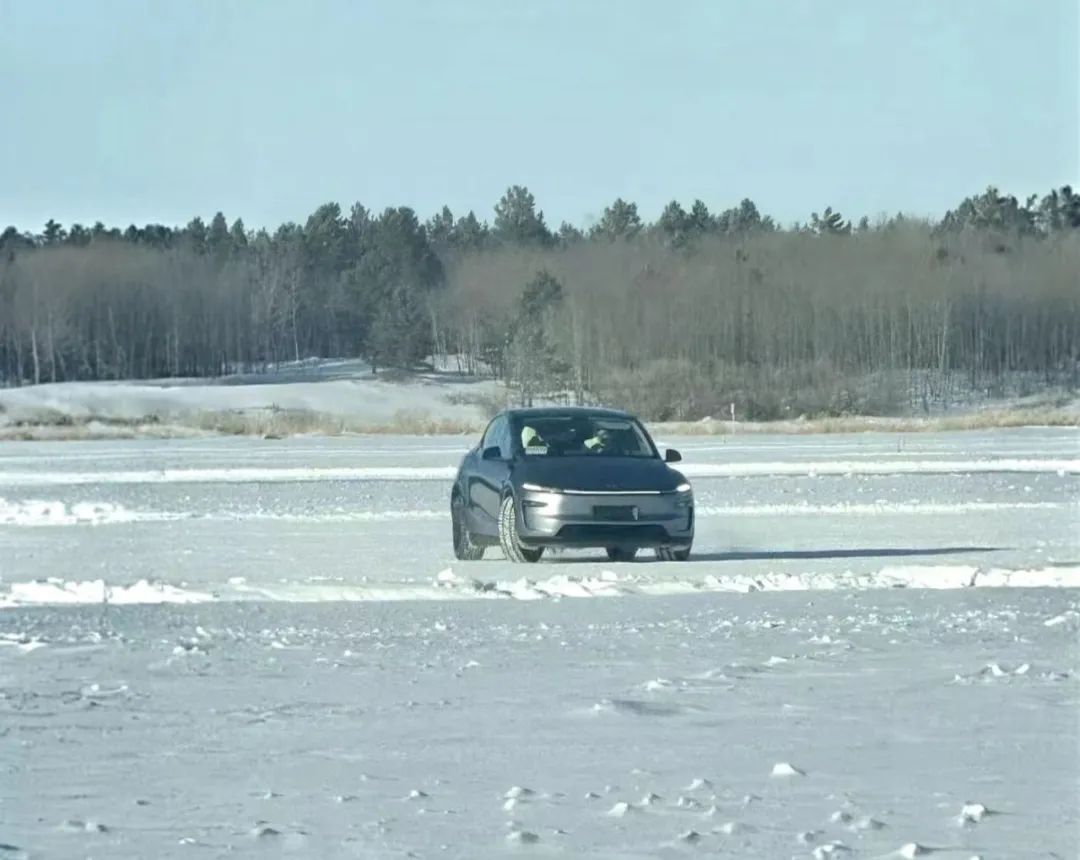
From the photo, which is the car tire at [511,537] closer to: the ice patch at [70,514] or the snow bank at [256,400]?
the ice patch at [70,514]

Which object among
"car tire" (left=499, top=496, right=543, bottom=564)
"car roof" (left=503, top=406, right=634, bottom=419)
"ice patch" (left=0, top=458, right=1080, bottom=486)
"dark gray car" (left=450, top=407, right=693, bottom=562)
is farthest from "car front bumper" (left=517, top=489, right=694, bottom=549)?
"ice patch" (left=0, top=458, right=1080, bottom=486)

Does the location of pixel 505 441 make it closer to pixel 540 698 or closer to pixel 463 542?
pixel 463 542

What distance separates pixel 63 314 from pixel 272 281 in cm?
2385

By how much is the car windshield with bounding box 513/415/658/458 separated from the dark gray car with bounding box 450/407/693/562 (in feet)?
0.03

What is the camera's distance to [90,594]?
15086 mm

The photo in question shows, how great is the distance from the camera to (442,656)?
38.1ft

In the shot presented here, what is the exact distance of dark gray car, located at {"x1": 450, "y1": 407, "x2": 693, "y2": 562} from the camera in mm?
17359

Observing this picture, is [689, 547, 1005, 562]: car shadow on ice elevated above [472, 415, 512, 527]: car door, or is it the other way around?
[472, 415, 512, 527]: car door

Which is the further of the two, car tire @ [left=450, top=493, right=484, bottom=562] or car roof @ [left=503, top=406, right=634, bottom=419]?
car roof @ [left=503, top=406, right=634, bottom=419]

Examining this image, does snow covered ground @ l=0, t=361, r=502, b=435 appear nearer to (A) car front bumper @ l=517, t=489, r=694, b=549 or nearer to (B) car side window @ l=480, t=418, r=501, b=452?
(B) car side window @ l=480, t=418, r=501, b=452

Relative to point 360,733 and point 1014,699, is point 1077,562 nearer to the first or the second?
point 1014,699

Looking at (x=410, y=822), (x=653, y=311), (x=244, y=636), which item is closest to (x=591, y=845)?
(x=410, y=822)

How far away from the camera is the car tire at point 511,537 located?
1762 cm

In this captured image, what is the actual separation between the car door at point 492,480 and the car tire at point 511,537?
0.44 feet
